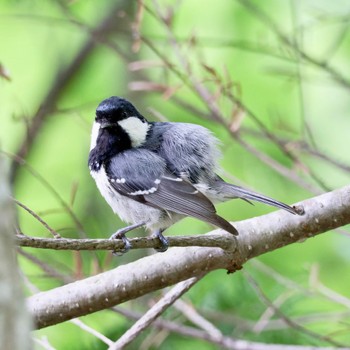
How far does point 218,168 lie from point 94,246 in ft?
3.21

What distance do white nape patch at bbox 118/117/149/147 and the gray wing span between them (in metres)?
0.04

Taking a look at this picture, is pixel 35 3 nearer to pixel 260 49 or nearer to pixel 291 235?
pixel 260 49

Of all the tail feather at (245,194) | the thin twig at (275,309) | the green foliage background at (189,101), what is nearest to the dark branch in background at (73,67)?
the green foliage background at (189,101)

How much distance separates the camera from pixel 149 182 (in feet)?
7.43

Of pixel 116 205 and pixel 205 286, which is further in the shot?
pixel 205 286

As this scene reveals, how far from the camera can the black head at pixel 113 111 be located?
2.31m

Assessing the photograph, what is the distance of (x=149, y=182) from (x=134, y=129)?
204 millimetres

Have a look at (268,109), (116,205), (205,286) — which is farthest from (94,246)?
(268,109)

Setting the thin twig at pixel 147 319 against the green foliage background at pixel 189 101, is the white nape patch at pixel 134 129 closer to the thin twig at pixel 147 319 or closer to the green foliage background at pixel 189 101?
the thin twig at pixel 147 319

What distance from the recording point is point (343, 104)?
13.2 feet

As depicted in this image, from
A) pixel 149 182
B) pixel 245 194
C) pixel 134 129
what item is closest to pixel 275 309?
pixel 245 194

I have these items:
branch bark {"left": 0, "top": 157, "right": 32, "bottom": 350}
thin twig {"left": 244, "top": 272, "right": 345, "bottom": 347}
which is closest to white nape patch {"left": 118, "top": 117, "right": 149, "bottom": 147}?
thin twig {"left": 244, "top": 272, "right": 345, "bottom": 347}

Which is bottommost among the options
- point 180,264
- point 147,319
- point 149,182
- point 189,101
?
point 147,319

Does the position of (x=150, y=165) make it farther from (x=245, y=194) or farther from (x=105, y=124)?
(x=245, y=194)
